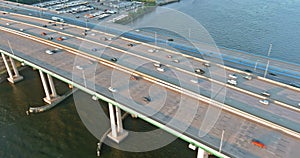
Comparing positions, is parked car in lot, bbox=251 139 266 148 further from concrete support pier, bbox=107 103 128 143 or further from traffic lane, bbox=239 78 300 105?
concrete support pier, bbox=107 103 128 143

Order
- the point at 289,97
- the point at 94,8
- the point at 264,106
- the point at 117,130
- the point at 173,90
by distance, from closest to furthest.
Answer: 1. the point at 264,106
2. the point at 289,97
3. the point at 173,90
4. the point at 117,130
5. the point at 94,8

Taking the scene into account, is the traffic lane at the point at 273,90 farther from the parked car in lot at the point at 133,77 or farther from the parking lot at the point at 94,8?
the parking lot at the point at 94,8

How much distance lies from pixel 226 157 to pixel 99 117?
3217 cm

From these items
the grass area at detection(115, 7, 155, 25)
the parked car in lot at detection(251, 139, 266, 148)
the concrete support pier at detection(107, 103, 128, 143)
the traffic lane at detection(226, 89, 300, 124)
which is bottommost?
the concrete support pier at detection(107, 103, 128, 143)

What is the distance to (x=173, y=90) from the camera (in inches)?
1690

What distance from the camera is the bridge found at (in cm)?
3288

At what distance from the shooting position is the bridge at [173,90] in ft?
108

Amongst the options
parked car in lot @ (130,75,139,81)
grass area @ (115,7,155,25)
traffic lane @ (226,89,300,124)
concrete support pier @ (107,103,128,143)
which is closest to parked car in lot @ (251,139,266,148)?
traffic lane @ (226,89,300,124)

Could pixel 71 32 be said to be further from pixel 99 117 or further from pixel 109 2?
pixel 109 2

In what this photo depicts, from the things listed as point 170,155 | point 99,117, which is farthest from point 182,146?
point 99,117

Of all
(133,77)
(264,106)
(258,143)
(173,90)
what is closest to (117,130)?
(133,77)

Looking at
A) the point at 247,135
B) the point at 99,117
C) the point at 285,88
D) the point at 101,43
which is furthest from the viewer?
the point at 101,43

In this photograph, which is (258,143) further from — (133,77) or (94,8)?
(94,8)

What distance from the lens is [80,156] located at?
45.6 meters
